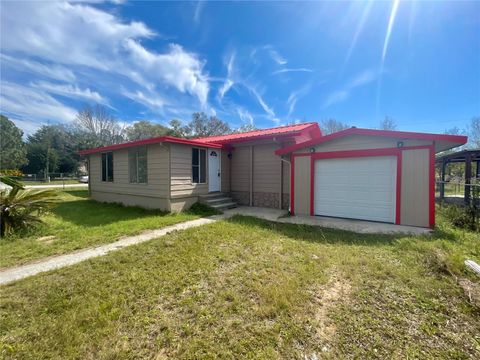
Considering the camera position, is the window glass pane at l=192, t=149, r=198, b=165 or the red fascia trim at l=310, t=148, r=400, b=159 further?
the window glass pane at l=192, t=149, r=198, b=165

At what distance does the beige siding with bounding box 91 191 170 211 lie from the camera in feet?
26.3

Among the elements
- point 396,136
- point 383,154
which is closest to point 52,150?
point 383,154

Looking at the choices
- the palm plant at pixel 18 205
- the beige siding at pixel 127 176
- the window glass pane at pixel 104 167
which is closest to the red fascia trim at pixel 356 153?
the beige siding at pixel 127 176

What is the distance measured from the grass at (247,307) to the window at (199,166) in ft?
16.0

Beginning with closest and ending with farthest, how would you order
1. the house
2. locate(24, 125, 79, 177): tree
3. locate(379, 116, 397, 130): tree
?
the house
locate(379, 116, 397, 130): tree
locate(24, 125, 79, 177): tree

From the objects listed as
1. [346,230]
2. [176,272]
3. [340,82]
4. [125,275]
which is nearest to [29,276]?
[125,275]

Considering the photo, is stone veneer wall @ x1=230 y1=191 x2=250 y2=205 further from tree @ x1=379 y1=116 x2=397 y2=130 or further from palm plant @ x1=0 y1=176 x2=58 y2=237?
tree @ x1=379 y1=116 x2=397 y2=130

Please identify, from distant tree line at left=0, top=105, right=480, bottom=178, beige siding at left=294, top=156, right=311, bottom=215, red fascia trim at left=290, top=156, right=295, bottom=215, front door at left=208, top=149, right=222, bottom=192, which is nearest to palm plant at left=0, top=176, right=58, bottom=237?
front door at left=208, top=149, right=222, bottom=192

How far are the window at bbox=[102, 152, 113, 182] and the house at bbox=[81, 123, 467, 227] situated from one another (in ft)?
0.16

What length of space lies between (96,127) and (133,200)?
36.5m

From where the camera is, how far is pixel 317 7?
275 inches

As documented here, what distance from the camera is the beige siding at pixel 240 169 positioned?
969 centimetres

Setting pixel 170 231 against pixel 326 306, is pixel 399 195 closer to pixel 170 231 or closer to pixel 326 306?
pixel 326 306

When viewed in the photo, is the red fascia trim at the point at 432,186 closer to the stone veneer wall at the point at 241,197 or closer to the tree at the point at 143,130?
the stone veneer wall at the point at 241,197
